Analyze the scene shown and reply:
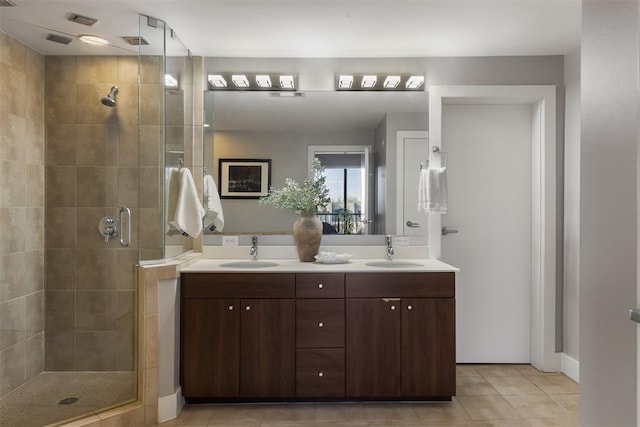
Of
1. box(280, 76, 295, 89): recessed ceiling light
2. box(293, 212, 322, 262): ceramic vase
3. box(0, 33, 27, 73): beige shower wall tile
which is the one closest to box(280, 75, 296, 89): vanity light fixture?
box(280, 76, 295, 89): recessed ceiling light

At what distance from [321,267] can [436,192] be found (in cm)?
104

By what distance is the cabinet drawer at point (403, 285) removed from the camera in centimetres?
272

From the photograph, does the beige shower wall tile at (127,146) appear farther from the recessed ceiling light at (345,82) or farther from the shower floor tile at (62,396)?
the recessed ceiling light at (345,82)

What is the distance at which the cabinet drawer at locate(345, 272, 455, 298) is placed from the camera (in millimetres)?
2725

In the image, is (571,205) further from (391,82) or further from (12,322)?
(12,322)

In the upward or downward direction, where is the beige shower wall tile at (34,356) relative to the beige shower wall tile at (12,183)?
downward

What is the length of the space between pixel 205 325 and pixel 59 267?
108 cm

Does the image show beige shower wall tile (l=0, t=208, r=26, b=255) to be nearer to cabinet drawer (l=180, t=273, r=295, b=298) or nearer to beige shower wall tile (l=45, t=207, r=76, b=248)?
beige shower wall tile (l=45, t=207, r=76, b=248)

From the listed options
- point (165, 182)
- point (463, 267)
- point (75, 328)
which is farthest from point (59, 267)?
point (463, 267)

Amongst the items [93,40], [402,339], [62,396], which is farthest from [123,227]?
[402,339]

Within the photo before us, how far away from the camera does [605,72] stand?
1.48 m

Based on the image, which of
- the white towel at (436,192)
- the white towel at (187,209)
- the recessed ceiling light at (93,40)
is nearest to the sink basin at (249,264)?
the white towel at (187,209)

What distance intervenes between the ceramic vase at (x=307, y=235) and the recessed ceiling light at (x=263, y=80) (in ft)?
3.36

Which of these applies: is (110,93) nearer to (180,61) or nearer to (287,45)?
(180,61)
